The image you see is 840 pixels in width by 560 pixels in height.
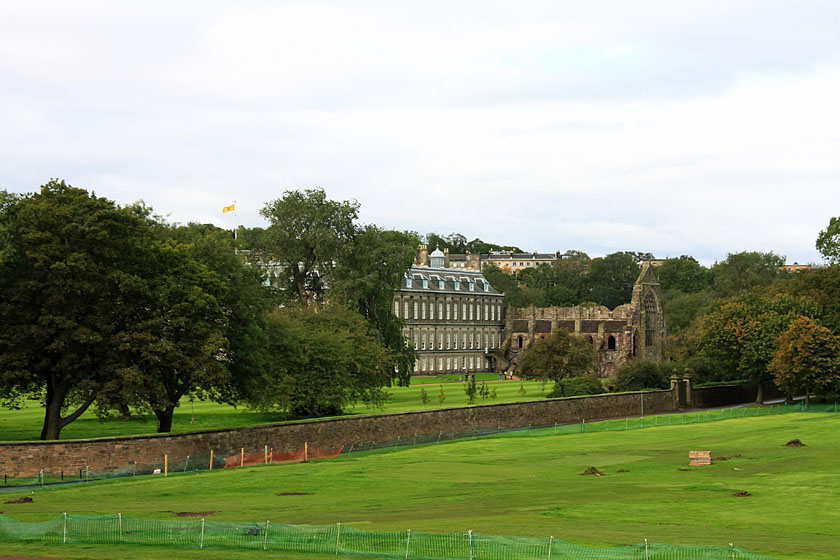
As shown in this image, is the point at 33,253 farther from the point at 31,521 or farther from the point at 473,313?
the point at 473,313

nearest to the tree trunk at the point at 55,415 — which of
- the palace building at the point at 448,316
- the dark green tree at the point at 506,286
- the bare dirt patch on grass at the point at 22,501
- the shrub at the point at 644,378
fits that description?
the bare dirt patch on grass at the point at 22,501

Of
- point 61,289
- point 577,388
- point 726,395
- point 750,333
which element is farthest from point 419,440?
point 726,395

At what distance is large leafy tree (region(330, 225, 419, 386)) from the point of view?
73000 mm

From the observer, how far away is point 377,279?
7362cm

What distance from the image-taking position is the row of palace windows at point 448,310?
11800cm

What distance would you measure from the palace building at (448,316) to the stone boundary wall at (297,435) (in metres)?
47.9

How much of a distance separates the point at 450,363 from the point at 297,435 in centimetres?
7781

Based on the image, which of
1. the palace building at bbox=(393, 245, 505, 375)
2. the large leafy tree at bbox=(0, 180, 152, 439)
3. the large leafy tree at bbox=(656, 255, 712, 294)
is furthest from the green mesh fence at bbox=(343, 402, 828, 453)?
the large leafy tree at bbox=(656, 255, 712, 294)

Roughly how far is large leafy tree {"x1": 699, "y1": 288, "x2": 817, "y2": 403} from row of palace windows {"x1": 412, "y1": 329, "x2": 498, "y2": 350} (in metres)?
44.7

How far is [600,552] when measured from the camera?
2227 centimetres

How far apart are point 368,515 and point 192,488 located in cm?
940

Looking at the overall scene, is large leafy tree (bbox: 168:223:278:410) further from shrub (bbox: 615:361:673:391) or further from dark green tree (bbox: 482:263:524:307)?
dark green tree (bbox: 482:263:524:307)

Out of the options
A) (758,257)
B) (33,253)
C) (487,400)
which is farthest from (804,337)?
(758,257)

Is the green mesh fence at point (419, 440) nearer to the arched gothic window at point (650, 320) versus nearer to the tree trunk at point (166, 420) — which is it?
the tree trunk at point (166, 420)
